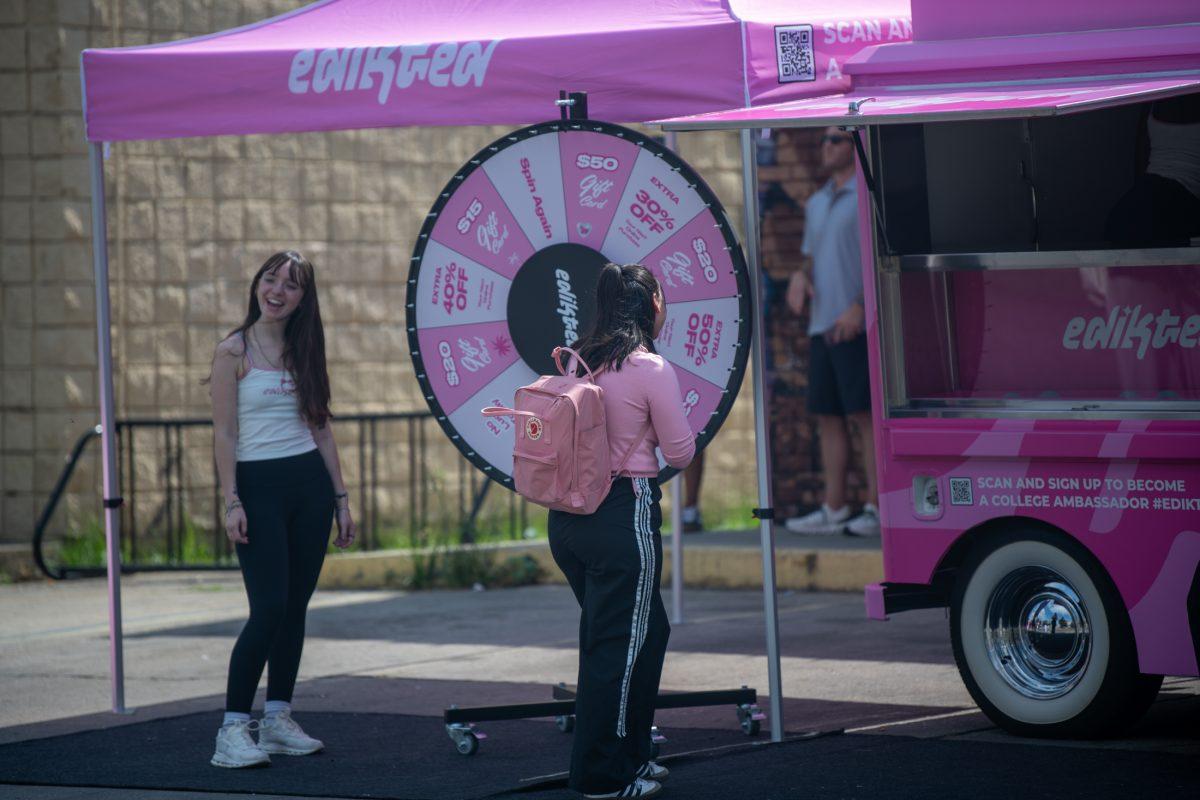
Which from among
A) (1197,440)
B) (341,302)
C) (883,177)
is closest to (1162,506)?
(1197,440)

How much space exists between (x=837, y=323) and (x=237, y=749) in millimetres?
5497

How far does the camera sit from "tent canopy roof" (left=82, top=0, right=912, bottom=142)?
696cm

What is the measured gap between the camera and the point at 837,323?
11.2 metres

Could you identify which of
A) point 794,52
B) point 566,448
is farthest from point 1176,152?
point 566,448

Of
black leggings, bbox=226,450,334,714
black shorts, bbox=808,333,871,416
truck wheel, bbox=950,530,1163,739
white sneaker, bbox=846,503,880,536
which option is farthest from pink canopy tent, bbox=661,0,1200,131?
white sneaker, bbox=846,503,880,536

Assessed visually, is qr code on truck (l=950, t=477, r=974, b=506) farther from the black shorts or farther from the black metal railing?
the black metal railing

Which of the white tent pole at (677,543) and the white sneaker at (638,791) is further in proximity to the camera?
the white tent pole at (677,543)

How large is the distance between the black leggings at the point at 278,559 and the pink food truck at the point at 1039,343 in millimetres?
2072

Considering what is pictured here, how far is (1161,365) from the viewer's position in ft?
22.1

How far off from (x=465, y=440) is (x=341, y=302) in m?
6.60

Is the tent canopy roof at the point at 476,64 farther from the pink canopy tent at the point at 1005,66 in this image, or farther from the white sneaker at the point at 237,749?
the white sneaker at the point at 237,749

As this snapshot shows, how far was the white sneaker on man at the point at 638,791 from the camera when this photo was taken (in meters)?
5.99

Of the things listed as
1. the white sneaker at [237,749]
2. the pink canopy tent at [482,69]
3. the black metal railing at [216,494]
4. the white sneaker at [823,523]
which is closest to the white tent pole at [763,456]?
the pink canopy tent at [482,69]

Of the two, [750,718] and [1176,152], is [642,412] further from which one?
[1176,152]
